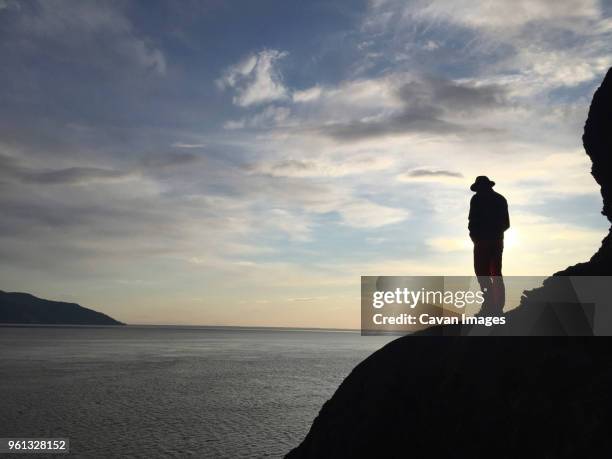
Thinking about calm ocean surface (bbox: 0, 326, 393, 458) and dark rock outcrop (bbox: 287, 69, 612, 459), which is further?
calm ocean surface (bbox: 0, 326, 393, 458)

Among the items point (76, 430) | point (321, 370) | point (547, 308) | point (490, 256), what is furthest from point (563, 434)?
point (321, 370)

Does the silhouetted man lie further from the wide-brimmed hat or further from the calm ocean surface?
the calm ocean surface

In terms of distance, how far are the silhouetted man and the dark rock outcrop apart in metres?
1.43

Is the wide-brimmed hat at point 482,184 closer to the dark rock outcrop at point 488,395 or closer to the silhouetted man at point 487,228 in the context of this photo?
the silhouetted man at point 487,228

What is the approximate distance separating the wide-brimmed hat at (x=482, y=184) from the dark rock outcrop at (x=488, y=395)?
359 centimetres

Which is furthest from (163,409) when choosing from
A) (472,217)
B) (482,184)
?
(482,184)

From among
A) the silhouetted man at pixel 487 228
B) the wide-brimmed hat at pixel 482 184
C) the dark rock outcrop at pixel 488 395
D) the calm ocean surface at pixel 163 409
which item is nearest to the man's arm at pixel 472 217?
the silhouetted man at pixel 487 228

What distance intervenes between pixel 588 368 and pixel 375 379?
21.8 ft

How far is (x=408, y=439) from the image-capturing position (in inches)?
504

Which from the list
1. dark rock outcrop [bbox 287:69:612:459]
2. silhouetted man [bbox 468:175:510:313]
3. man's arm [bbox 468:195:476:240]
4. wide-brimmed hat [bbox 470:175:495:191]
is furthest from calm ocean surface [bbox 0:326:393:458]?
wide-brimmed hat [bbox 470:175:495:191]

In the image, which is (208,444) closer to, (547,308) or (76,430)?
(76,430)

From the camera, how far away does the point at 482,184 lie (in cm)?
1464

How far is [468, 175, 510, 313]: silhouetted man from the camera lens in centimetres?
1396

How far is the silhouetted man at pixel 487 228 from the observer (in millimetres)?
13961
